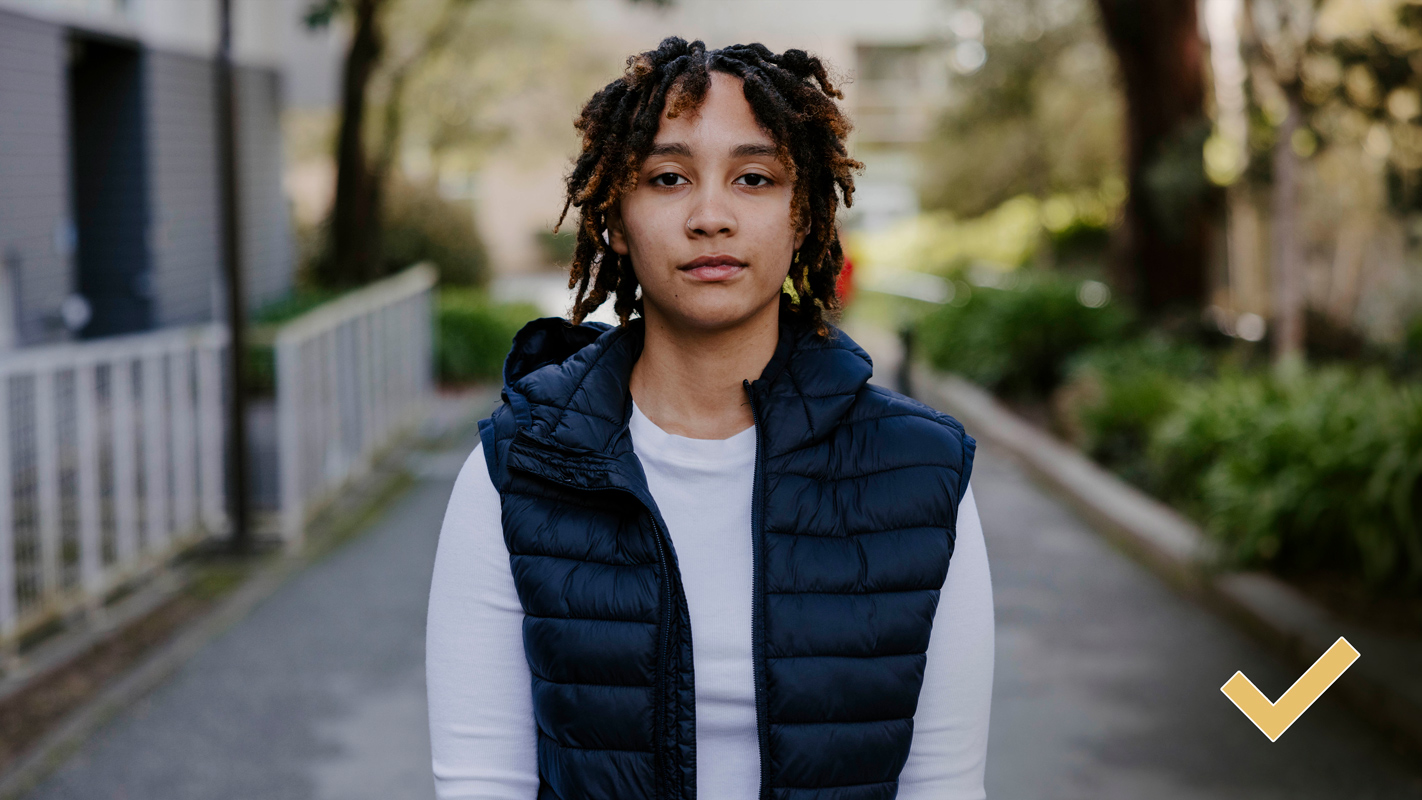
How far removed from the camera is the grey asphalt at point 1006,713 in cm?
493

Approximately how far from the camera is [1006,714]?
563 centimetres

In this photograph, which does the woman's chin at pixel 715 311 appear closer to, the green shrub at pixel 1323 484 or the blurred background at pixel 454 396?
the blurred background at pixel 454 396

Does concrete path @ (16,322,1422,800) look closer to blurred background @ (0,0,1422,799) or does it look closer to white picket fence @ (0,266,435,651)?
blurred background @ (0,0,1422,799)

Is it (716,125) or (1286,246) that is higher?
(716,125)

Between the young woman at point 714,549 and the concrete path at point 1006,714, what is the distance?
3.18 m

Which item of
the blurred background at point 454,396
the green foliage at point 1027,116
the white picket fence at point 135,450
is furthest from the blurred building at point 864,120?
the white picket fence at point 135,450

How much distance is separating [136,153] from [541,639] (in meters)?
14.0

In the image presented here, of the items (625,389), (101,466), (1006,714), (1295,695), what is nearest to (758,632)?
(625,389)

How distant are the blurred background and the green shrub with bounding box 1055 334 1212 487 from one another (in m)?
0.06

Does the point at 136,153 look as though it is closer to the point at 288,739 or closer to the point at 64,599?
the point at 64,599

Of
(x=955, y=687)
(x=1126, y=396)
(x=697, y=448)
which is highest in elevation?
(x=697, y=448)

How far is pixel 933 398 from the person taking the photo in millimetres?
14938

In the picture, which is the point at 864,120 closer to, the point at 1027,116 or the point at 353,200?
the point at 1027,116

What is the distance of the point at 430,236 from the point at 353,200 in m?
3.29
